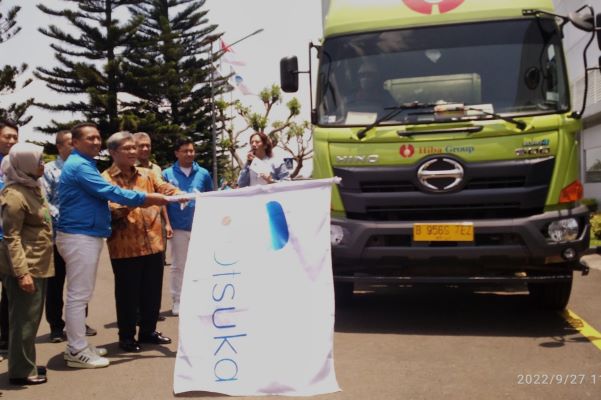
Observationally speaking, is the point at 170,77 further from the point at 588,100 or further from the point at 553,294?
the point at 553,294

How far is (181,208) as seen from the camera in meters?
6.69

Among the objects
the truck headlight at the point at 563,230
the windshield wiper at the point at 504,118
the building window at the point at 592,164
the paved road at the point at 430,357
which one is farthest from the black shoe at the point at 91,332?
the building window at the point at 592,164

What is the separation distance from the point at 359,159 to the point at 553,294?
220 cm

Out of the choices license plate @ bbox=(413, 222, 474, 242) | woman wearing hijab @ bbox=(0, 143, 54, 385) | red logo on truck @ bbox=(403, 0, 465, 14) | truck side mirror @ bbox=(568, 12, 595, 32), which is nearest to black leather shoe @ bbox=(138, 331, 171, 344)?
woman wearing hijab @ bbox=(0, 143, 54, 385)

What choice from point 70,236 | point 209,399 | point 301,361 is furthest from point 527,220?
point 70,236

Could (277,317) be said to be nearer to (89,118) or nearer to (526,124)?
(526,124)

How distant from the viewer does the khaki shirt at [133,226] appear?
17.5 feet

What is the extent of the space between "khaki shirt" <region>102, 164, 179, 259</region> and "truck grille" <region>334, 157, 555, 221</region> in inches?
62.1

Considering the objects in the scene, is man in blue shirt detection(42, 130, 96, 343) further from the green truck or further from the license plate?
the license plate

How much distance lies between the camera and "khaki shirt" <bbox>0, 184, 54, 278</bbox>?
436 centimetres

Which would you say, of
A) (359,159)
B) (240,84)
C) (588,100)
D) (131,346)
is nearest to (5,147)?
(131,346)

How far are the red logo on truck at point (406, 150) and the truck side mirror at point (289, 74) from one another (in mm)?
1520

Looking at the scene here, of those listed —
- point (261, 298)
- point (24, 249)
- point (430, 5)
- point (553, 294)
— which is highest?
point (430, 5)

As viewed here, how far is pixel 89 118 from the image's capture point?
32.4 meters
